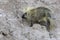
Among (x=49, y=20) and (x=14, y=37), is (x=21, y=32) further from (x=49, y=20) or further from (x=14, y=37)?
(x=49, y=20)

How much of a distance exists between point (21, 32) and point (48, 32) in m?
0.49

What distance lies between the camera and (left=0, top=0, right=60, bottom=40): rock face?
3.60 meters

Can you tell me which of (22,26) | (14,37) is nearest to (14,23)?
(22,26)

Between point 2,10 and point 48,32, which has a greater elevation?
point 2,10

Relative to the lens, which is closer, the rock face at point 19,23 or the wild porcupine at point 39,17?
the rock face at point 19,23

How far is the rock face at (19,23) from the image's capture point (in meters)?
3.60

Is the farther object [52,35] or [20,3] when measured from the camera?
[20,3]

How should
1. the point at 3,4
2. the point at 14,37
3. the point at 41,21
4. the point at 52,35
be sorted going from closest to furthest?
1. the point at 14,37
2. the point at 52,35
3. the point at 41,21
4. the point at 3,4

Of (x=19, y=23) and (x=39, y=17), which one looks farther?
(x=39, y=17)

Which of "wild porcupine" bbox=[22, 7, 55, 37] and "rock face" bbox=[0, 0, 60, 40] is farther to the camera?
"wild porcupine" bbox=[22, 7, 55, 37]

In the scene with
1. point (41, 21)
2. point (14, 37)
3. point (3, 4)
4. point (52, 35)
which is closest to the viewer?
point (14, 37)

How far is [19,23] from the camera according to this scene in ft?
13.1

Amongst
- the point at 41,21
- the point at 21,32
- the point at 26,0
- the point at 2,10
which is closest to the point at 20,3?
the point at 26,0

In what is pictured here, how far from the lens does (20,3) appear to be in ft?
15.6
